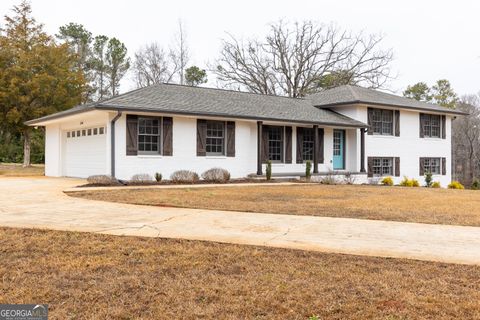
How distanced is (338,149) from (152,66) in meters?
25.3

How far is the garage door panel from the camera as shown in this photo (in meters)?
18.1

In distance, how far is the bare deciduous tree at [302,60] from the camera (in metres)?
39.7

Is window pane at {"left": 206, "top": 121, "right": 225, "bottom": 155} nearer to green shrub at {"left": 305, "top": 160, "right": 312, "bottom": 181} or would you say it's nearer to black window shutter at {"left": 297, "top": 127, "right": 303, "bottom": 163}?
green shrub at {"left": 305, "top": 160, "right": 312, "bottom": 181}

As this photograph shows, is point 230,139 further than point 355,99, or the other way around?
point 355,99

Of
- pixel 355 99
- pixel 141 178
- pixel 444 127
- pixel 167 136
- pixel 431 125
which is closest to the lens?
pixel 141 178

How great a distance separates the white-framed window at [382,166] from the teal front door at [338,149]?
194cm

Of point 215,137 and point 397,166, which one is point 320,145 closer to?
point 397,166

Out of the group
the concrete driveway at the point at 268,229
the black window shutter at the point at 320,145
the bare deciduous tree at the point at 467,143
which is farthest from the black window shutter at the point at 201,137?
the bare deciduous tree at the point at 467,143

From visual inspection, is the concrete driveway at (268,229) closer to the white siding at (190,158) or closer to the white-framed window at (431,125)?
the white siding at (190,158)

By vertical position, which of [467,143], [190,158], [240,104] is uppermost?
[240,104]

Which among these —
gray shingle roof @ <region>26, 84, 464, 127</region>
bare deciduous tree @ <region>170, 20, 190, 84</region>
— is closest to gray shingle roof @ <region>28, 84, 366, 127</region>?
gray shingle roof @ <region>26, 84, 464, 127</region>

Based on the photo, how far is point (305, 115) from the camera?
22.2 meters

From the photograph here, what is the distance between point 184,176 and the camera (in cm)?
1758

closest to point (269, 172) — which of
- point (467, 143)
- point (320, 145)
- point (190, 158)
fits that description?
point (190, 158)
